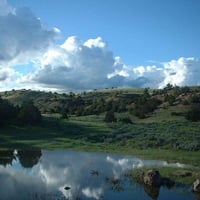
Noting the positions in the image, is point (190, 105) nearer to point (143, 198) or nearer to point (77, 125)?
point (77, 125)

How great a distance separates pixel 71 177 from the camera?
1455 inches

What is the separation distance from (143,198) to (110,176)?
807cm

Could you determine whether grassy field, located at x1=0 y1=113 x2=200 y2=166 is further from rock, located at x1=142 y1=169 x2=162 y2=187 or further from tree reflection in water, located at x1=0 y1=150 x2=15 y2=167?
rock, located at x1=142 y1=169 x2=162 y2=187

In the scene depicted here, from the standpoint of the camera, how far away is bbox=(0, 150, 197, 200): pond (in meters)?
30.0

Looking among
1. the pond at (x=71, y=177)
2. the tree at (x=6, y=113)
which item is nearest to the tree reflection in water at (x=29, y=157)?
the pond at (x=71, y=177)

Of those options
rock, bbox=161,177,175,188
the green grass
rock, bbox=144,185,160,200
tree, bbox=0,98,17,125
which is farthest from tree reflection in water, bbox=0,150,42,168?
tree, bbox=0,98,17,125

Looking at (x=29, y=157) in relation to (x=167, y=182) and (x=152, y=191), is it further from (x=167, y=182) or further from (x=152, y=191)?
(x=152, y=191)

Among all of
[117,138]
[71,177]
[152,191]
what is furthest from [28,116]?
[152,191]

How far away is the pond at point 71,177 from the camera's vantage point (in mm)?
29969

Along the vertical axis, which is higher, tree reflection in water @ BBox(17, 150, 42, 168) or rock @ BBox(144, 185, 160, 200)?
rock @ BBox(144, 185, 160, 200)

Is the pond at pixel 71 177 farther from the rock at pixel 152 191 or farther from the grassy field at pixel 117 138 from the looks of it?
the grassy field at pixel 117 138

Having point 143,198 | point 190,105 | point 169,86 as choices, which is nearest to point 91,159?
point 143,198

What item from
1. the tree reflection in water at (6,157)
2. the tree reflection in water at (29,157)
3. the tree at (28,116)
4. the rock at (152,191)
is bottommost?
the tree reflection in water at (29,157)

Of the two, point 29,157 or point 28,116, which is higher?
point 28,116
